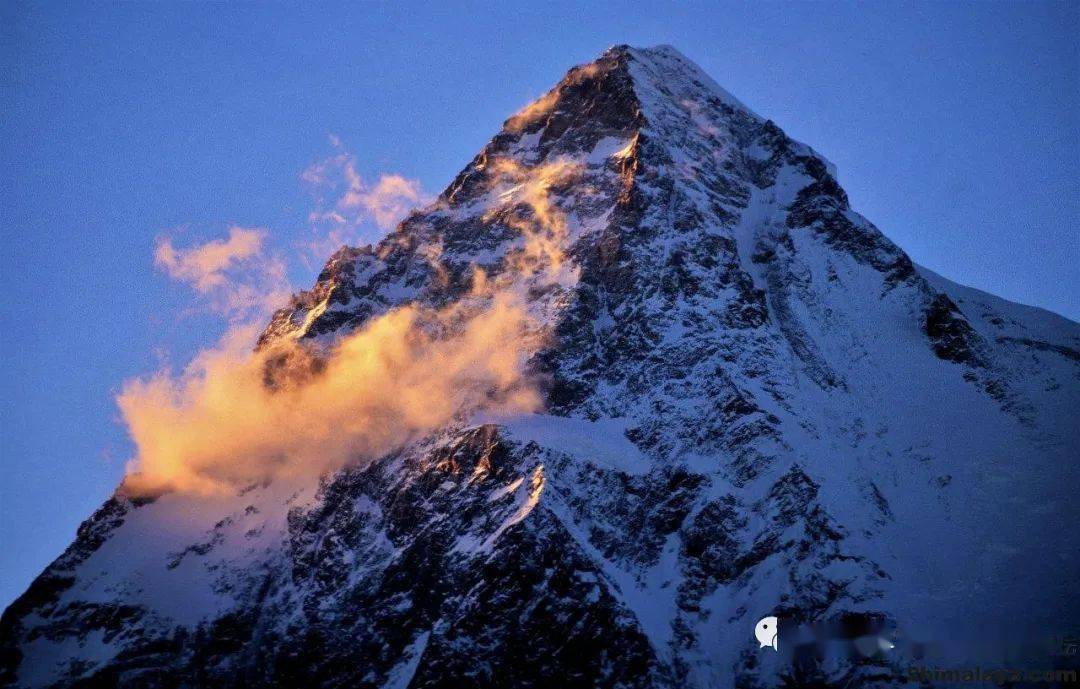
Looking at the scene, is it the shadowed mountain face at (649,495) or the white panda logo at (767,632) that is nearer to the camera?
the white panda logo at (767,632)

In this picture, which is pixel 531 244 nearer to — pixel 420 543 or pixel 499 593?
pixel 420 543

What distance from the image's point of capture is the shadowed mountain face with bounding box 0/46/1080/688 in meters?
70.2

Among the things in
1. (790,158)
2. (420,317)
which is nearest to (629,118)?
(790,158)

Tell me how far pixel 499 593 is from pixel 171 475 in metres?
57.6

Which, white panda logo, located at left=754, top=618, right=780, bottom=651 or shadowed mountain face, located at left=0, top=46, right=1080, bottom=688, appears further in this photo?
shadowed mountain face, located at left=0, top=46, right=1080, bottom=688

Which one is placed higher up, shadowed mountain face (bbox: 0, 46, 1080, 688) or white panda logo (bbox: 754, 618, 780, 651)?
shadowed mountain face (bbox: 0, 46, 1080, 688)

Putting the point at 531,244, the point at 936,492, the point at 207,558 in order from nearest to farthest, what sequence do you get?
the point at 936,492 < the point at 207,558 < the point at 531,244

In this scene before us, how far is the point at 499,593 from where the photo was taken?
72312 millimetres

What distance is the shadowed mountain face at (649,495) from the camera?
70250 mm

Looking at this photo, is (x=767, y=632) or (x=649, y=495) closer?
(x=767, y=632)

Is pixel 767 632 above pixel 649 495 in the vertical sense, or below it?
below

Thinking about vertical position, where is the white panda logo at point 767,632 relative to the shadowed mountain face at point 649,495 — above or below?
below

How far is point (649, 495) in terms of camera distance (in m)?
80.8

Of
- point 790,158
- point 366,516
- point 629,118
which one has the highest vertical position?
point 629,118
